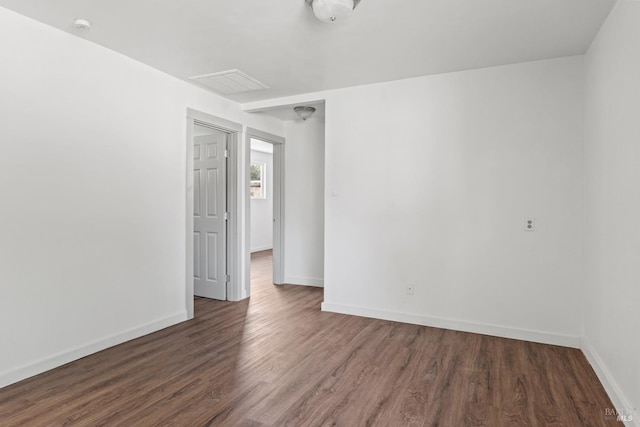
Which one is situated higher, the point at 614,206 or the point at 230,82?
the point at 230,82

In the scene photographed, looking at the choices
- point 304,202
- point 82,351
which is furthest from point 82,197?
point 304,202

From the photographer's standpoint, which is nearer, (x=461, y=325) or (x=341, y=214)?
(x=461, y=325)

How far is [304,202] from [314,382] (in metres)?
3.29

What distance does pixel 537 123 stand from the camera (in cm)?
323

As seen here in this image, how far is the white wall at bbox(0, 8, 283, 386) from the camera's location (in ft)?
8.06

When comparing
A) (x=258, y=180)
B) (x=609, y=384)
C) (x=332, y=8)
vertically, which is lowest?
(x=609, y=384)

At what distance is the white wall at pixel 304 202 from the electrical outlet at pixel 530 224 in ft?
9.06

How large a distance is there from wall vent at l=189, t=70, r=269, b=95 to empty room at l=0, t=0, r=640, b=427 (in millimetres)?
32

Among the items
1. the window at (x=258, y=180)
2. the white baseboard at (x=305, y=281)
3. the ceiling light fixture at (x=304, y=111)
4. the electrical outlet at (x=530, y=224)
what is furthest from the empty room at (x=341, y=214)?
the window at (x=258, y=180)

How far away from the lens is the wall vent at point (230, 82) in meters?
3.55

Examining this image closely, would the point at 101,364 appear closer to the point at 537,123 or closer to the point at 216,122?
the point at 216,122

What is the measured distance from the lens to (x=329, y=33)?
2.70 metres

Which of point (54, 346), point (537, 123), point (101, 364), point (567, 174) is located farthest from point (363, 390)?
point (537, 123)

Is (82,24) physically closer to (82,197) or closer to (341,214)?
(82,197)
